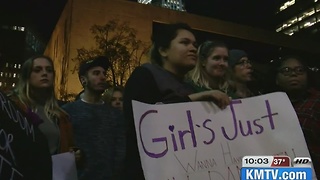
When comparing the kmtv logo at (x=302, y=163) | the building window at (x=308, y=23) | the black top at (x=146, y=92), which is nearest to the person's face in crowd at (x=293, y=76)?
the black top at (x=146, y=92)

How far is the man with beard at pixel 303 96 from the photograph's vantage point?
91.3 inches

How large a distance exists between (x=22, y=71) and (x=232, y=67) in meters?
1.52

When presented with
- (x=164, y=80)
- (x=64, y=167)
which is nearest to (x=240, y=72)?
(x=164, y=80)

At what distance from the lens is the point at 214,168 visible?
186 centimetres

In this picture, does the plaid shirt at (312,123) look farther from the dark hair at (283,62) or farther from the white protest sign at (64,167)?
the white protest sign at (64,167)

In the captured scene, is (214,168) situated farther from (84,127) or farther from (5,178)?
(84,127)

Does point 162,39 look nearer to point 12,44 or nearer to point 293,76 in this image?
point 293,76

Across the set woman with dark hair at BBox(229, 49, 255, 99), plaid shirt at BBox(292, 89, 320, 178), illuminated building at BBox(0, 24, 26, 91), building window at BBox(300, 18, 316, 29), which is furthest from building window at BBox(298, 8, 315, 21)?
plaid shirt at BBox(292, 89, 320, 178)

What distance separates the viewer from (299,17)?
211ft

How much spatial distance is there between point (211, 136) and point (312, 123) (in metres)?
0.78

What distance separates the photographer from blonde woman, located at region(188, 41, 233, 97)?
2521 mm

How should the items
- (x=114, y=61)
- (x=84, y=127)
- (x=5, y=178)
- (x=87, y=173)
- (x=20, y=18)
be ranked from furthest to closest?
(x=20, y=18)
(x=114, y=61)
(x=84, y=127)
(x=87, y=173)
(x=5, y=178)

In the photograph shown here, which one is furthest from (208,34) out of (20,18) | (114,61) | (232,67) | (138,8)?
(20,18)

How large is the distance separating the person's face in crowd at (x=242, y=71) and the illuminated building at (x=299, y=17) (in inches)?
2439
